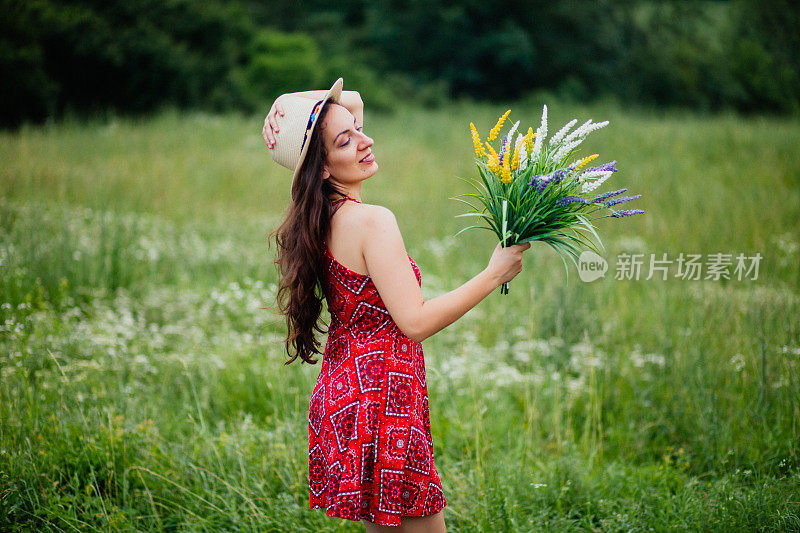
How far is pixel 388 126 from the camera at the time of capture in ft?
60.0

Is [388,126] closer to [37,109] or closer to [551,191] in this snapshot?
[37,109]

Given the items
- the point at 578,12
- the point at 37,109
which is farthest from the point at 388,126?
the point at 578,12

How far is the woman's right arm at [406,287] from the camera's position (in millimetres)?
2156

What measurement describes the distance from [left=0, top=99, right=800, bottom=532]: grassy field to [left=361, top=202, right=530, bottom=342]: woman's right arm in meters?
1.32

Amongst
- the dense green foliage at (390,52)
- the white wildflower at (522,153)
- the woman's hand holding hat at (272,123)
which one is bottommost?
the white wildflower at (522,153)

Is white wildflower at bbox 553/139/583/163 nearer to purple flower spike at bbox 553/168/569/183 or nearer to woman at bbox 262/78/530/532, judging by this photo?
purple flower spike at bbox 553/168/569/183

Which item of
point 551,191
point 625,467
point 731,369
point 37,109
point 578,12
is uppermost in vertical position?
point 578,12

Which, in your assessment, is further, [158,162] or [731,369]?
[158,162]

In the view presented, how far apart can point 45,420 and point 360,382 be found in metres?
2.25

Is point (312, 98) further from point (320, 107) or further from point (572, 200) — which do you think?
point (572, 200)

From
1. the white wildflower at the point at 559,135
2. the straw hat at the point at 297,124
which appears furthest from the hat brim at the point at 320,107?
the white wildflower at the point at 559,135

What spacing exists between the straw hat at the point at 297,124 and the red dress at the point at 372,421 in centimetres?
37

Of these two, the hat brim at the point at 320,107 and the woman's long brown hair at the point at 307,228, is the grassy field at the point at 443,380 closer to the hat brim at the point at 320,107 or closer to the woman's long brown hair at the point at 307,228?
the woman's long brown hair at the point at 307,228

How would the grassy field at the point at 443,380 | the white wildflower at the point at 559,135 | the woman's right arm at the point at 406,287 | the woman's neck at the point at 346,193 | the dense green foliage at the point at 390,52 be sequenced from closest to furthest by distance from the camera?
the woman's right arm at the point at 406,287, the white wildflower at the point at 559,135, the woman's neck at the point at 346,193, the grassy field at the point at 443,380, the dense green foliage at the point at 390,52
